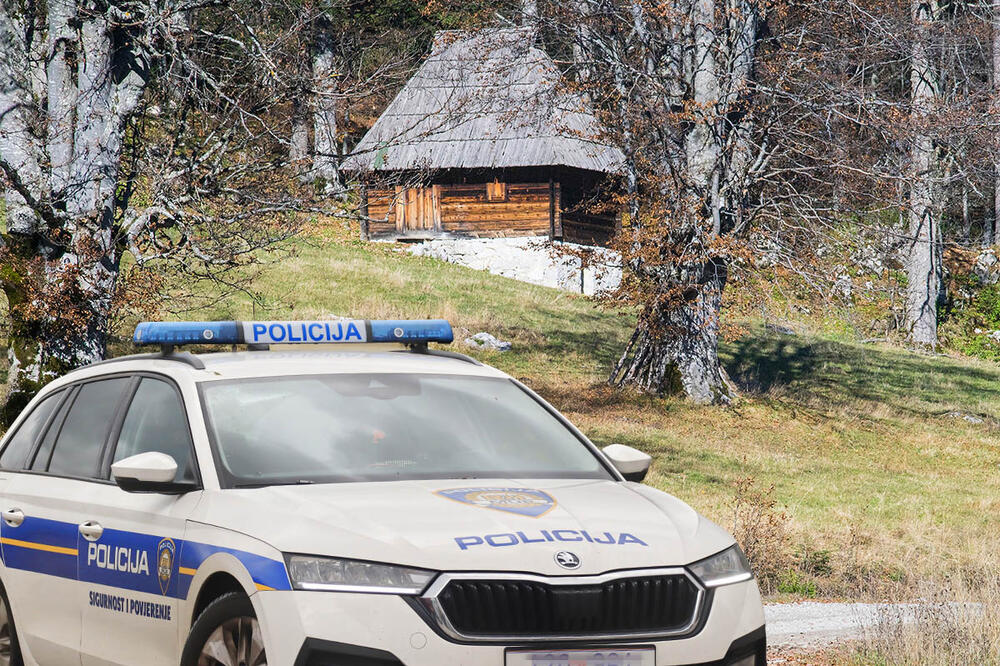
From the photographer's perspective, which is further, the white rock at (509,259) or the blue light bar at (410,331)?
the white rock at (509,259)

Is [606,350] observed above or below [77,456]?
below

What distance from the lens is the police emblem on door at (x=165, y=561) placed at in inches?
183

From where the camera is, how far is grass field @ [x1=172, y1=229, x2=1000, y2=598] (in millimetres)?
12039

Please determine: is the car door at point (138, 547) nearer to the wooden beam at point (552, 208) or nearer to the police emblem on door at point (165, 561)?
the police emblem on door at point (165, 561)

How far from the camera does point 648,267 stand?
22109mm

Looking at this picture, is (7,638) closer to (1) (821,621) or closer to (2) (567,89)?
(1) (821,621)

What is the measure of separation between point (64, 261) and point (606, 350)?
16.0 meters

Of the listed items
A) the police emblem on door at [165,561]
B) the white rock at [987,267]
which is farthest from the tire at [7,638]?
the white rock at [987,267]

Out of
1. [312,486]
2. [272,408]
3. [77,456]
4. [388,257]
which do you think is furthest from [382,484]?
[388,257]

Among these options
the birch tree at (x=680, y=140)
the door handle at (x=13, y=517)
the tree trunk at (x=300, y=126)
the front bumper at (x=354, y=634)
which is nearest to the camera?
the front bumper at (x=354, y=634)

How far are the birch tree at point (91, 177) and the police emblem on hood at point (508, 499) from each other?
10.4 metres

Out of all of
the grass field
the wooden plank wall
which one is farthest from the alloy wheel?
the wooden plank wall

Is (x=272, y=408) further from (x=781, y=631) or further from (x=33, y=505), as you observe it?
(x=781, y=631)

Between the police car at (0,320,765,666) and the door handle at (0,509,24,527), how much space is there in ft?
0.06
